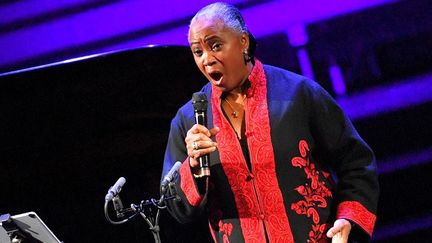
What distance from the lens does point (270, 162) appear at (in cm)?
229

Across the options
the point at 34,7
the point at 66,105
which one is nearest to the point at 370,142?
the point at 66,105

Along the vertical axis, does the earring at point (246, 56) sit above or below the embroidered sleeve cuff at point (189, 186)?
above

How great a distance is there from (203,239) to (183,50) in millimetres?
1022

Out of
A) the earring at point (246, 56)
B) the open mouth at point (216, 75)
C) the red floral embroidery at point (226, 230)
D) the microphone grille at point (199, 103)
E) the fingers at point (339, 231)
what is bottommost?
the fingers at point (339, 231)

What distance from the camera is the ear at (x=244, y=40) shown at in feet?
7.78

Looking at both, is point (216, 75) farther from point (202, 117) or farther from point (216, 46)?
point (202, 117)

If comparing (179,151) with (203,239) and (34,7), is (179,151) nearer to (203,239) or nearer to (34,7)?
(203,239)

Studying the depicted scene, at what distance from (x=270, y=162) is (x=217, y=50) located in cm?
42

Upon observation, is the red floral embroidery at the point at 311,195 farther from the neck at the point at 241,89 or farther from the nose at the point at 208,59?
the nose at the point at 208,59

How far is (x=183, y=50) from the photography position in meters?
3.54

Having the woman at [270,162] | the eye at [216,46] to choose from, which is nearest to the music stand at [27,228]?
the woman at [270,162]

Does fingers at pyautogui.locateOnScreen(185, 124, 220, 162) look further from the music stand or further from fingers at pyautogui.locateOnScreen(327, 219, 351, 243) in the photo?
the music stand

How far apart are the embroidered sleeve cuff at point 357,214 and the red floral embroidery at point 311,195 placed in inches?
2.5

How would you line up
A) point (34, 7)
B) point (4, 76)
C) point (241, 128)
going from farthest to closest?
point (34, 7) < point (4, 76) < point (241, 128)
